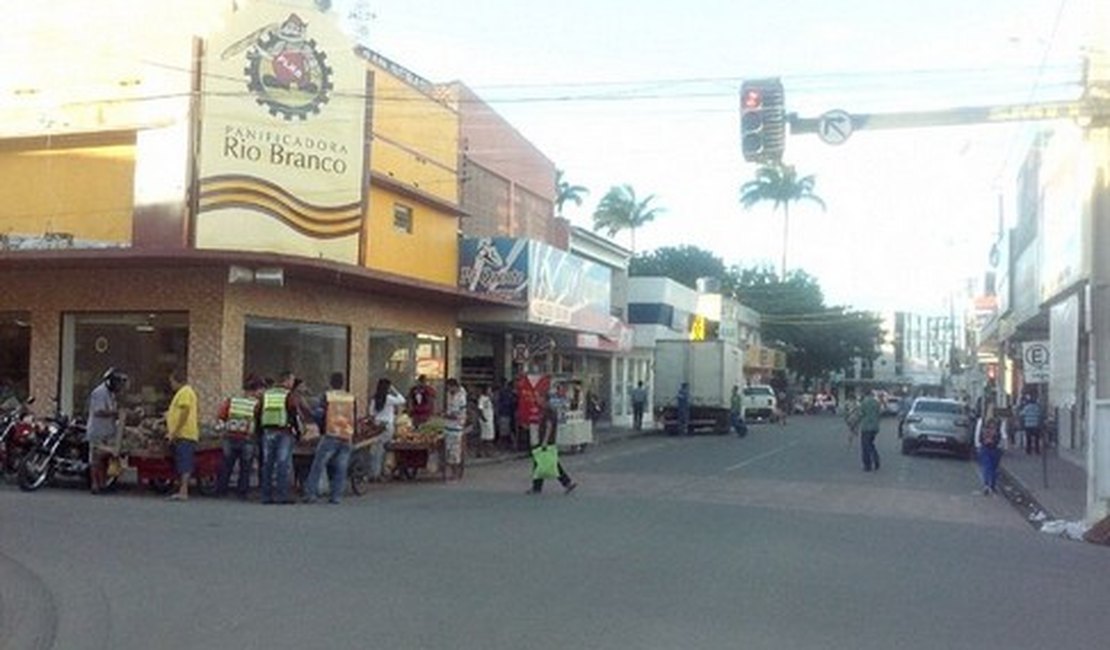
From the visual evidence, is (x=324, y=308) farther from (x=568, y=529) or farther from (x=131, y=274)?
(x=568, y=529)

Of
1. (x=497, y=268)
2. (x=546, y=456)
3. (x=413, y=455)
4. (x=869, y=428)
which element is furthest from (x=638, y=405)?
(x=546, y=456)

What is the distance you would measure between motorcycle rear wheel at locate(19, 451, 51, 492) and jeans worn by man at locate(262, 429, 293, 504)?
313 cm

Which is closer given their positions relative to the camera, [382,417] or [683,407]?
[382,417]

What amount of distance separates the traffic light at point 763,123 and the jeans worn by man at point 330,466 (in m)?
6.96

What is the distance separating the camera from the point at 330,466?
1673 centimetres

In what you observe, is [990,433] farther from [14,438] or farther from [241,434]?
[14,438]

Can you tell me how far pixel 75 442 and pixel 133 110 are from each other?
239 inches

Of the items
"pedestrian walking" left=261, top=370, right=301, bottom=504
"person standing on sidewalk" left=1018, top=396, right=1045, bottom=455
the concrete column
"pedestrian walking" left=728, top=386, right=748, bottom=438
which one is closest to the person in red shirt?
"pedestrian walking" left=261, top=370, right=301, bottom=504

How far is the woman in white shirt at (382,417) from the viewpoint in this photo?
61.5 ft

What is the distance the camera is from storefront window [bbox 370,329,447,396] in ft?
82.5

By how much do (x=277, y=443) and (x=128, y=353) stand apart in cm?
597

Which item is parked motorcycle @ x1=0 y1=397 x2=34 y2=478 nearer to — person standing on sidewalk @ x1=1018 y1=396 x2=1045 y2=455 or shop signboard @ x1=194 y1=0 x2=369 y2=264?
shop signboard @ x1=194 y1=0 x2=369 y2=264

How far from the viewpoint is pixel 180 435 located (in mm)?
16125

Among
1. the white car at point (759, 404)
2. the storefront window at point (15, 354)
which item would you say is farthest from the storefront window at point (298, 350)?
the white car at point (759, 404)
